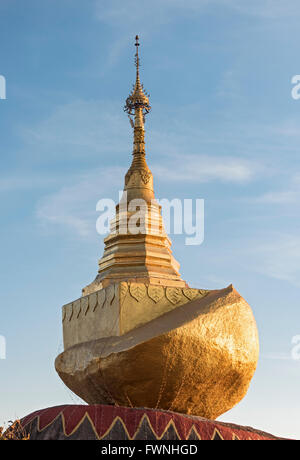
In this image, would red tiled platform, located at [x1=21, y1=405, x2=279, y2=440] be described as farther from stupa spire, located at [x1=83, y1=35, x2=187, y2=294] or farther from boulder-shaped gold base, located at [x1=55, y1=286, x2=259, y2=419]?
stupa spire, located at [x1=83, y1=35, x2=187, y2=294]

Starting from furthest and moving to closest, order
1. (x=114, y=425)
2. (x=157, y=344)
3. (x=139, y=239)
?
(x=139, y=239) → (x=157, y=344) → (x=114, y=425)

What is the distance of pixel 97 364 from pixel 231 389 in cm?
449

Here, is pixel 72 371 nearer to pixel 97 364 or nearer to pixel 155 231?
pixel 97 364

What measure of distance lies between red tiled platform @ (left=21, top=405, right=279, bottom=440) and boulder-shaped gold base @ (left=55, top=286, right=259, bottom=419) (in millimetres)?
2682

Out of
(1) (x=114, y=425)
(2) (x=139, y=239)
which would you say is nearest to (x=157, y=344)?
(1) (x=114, y=425)

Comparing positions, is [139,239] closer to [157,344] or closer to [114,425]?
[157,344]

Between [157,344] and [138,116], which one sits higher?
[138,116]

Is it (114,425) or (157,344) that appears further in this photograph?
(157,344)

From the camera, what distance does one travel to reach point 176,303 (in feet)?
85.0

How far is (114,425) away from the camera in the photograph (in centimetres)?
2075

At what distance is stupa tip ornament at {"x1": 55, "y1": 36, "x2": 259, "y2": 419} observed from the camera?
24.0 m

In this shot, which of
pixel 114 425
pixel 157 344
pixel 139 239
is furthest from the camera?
pixel 139 239

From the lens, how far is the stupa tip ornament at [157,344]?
24.0m

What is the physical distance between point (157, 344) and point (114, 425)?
12.1ft
